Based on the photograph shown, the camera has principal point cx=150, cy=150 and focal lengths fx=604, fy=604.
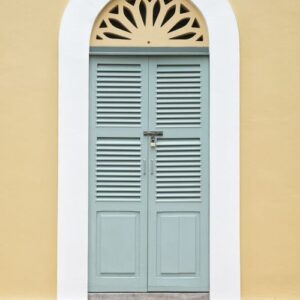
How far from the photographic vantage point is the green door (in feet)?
17.8

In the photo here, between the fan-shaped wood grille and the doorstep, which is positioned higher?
the fan-shaped wood grille

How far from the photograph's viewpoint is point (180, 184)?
17.9 feet

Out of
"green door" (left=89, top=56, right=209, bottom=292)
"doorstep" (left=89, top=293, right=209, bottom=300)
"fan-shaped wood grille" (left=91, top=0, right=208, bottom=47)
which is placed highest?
"fan-shaped wood grille" (left=91, top=0, right=208, bottom=47)

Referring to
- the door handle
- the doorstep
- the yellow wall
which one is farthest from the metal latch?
the doorstep

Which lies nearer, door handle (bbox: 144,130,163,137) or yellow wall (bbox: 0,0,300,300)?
yellow wall (bbox: 0,0,300,300)

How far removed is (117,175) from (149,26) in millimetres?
1372

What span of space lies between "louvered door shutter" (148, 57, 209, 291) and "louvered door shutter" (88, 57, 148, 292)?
0.10 metres
